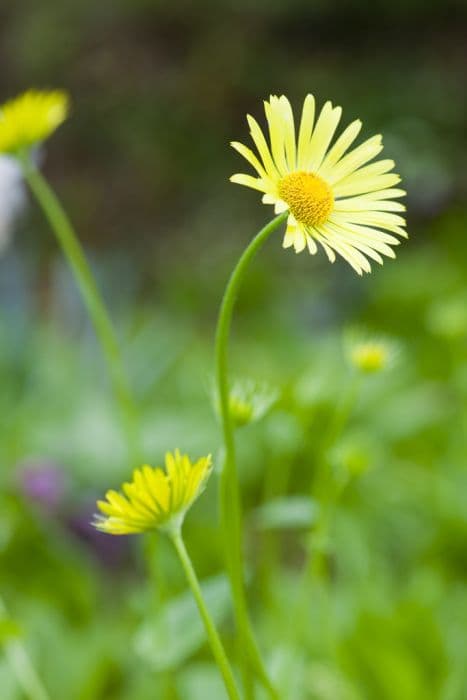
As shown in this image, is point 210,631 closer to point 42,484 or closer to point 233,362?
point 42,484

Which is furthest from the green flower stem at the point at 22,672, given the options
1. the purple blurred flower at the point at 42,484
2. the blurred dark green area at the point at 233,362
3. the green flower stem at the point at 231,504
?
the purple blurred flower at the point at 42,484

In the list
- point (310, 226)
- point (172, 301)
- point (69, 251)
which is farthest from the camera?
point (172, 301)

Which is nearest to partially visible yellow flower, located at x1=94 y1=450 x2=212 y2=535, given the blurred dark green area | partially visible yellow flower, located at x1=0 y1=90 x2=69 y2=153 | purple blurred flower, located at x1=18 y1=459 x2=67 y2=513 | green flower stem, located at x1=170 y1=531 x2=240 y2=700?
green flower stem, located at x1=170 y1=531 x2=240 y2=700

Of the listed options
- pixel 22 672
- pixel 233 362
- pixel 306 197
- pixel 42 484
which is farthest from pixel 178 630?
pixel 233 362

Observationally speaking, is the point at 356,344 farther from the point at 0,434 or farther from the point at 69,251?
the point at 0,434

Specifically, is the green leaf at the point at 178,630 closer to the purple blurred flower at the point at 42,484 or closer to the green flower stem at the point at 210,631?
the green flower stem at the point at 210,631

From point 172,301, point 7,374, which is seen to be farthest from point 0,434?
point 172,301

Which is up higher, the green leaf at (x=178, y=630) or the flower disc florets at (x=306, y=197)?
the flower disc florets at (x=306, y=197)
